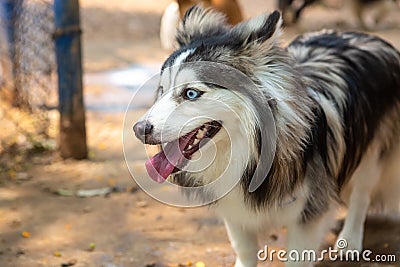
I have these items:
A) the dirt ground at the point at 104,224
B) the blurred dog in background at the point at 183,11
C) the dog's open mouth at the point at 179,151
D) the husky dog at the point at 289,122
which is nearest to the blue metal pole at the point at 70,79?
the dirt ground at the point at 104,224

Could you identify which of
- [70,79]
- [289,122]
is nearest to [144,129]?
[289,122]

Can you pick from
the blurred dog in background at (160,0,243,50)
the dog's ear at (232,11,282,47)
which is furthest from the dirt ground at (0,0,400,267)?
the dog's ear at (232,11,282,47)

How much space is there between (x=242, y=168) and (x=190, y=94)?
1.22 feet

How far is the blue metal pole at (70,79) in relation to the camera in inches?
170

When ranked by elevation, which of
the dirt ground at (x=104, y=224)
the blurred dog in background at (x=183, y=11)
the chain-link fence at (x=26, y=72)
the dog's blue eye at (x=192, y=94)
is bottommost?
the dirt ground at (x=104, y=224)

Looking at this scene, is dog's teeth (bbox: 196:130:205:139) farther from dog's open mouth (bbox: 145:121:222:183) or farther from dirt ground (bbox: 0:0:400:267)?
dirt ground (bbox: 0:0:400:267)

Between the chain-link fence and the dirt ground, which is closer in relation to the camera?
the dirt ground

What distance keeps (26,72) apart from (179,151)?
2.98 metres

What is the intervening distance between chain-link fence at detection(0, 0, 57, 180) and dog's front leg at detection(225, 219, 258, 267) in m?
2.22

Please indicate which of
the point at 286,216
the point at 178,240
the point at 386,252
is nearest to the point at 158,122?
the point at 286,216

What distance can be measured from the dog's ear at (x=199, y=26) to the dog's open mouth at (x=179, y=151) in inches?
19.4

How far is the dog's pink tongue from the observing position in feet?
7.83

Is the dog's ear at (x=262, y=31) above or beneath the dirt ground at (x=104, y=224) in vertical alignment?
above

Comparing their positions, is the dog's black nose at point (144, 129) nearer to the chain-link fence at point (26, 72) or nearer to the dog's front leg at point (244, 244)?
the dog's front leg at point (244, 244)
